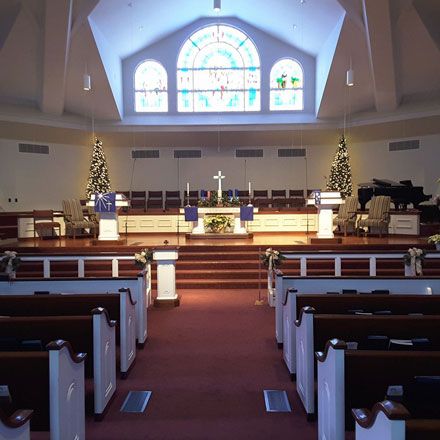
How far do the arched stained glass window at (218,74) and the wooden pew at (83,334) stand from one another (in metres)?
14.2

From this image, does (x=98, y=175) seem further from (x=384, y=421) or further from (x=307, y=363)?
(x=384, y=421)

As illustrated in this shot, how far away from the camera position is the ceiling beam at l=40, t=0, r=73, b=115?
1096cm

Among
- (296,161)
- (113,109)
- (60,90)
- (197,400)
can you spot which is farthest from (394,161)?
(197,400)

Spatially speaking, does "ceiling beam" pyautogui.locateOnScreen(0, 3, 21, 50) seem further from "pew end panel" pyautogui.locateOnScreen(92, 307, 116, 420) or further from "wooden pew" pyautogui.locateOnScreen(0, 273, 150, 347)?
"pew end panel" pyautogui.locateOnScreen(92, 307, 116, 420)

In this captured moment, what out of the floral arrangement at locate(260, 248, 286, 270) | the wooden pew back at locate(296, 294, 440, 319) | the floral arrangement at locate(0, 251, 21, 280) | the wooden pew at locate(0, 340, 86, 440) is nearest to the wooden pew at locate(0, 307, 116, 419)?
the wooden pew at locate(0, 340, 86, 440)

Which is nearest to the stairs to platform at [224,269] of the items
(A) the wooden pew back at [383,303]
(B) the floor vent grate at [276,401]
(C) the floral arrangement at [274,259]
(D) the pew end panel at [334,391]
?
(C) the floral arrangement at [274,259]

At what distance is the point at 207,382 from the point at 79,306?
1258mm

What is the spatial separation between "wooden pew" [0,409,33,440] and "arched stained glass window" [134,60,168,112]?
15.7 m

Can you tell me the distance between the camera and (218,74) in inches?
669

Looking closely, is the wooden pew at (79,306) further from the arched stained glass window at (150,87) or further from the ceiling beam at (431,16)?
the arched stained glass window at (150,87)

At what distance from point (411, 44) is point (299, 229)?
5.39 meters

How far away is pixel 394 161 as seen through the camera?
16.0 meters

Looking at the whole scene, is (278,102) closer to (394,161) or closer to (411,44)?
(394,161)

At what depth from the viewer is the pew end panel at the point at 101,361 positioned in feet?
10.9
